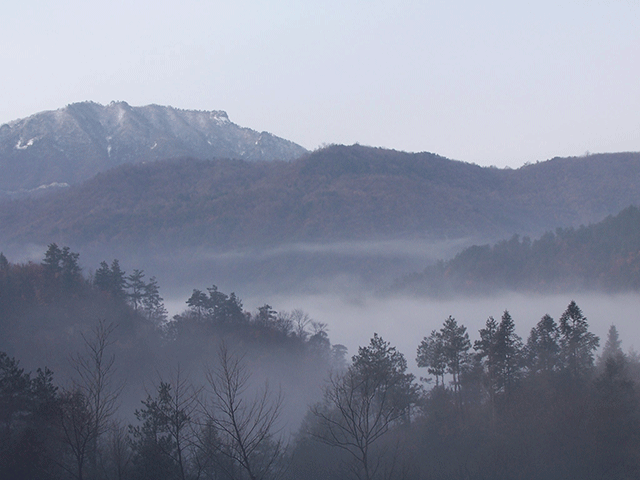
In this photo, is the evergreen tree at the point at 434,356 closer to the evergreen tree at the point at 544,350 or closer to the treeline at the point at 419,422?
the treeline at the point at 419,422

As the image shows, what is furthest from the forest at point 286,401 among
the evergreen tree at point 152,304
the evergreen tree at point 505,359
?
the evergreen tree at point 152,304

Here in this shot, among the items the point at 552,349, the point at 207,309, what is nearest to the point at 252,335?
the point at 207,309

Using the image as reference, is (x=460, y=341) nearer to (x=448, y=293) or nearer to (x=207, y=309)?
(x=207, y=309)

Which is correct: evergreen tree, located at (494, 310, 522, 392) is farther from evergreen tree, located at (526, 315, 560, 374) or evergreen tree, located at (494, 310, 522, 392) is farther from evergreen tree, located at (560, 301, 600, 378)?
evergreen tree, located at (560, 301, 600, 378)

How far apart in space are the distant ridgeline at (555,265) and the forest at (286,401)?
5399 centimetres

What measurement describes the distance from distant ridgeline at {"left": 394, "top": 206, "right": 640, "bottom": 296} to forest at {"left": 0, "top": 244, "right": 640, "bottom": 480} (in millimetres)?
53993

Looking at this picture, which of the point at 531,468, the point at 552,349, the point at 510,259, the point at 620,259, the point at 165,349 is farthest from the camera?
the point at 510,259

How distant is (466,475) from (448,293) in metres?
94.4

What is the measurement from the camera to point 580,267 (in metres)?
97.9

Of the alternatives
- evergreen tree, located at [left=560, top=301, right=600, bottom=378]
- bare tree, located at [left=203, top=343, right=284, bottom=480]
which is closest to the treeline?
evergreen tree, located at [left=560, top=301, right=600, bottom=378]

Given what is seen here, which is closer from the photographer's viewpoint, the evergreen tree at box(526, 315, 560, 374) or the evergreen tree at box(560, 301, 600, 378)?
the evergreen tree at box(560, 301, 600, 378)

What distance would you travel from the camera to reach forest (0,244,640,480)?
16.5 metres

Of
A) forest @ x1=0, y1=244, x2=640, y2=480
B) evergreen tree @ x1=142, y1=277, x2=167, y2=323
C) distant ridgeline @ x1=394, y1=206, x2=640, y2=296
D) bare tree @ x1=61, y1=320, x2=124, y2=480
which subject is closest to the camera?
bare tree @ x1=61, y1=320, x2=124, y2=480

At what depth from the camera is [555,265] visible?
10594 cm
